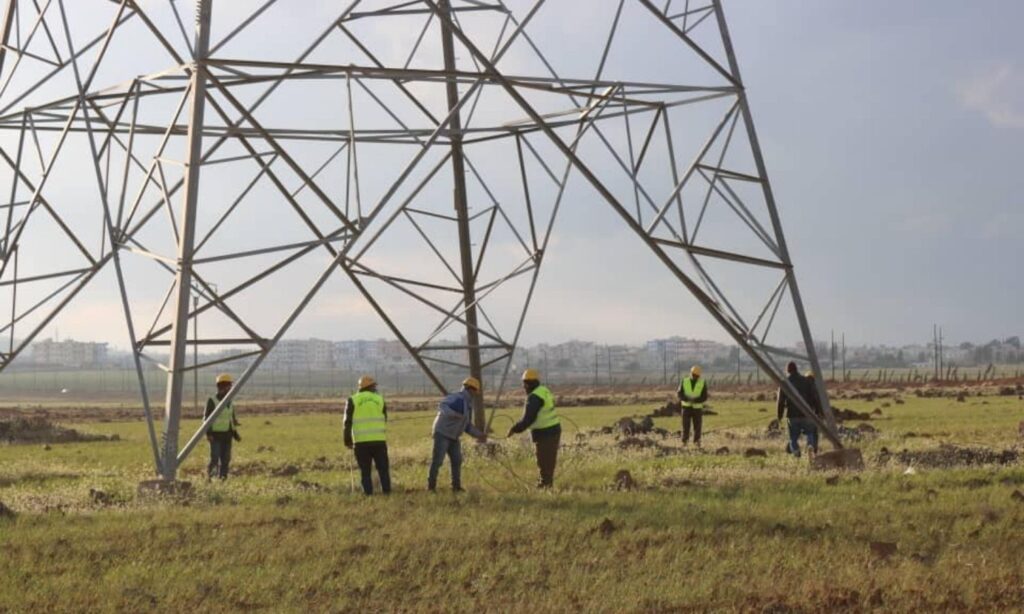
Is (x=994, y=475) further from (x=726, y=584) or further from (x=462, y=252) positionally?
(x=462, y=252)

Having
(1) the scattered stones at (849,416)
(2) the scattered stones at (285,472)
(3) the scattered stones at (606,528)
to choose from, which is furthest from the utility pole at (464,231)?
(1) the scattered stones at (849,416)

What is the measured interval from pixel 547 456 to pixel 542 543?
587cm

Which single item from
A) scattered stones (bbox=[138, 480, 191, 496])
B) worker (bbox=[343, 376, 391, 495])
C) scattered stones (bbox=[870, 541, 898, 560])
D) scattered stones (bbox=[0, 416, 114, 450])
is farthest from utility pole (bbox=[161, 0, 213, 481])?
scattered stones (bbox=[0, 416, 114, 450])

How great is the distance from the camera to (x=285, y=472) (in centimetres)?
2508

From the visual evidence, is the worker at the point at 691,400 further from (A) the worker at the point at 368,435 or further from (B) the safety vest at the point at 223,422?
(A) the worker at the point at 368,435

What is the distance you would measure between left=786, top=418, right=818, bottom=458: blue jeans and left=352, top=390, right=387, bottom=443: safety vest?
884cm

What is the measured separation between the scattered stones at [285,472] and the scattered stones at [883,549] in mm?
12281

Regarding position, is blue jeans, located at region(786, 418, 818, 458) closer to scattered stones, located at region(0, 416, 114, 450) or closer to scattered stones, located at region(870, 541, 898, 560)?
scattered stones, located at region(870, 541, 898, 560)

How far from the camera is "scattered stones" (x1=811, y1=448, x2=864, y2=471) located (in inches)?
873

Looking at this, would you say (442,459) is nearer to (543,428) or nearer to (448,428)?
(448,428)

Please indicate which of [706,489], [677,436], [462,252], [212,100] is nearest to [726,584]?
[706,489]

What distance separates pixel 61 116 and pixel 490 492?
33.4ft

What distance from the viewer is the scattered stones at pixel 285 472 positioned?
24.5m

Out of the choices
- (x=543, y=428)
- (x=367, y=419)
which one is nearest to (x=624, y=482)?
(x=543, y=428)
